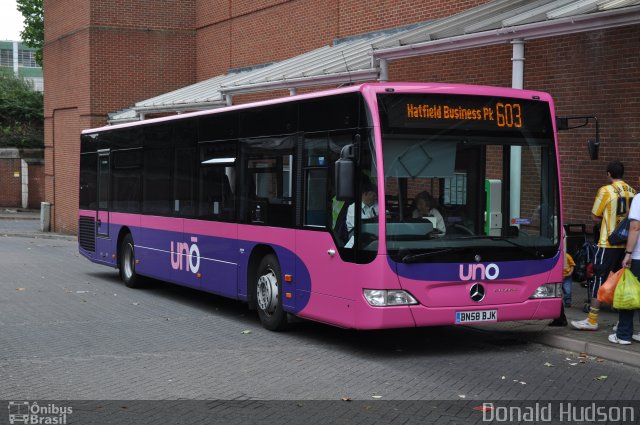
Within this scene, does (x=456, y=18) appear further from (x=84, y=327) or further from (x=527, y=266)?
(x=84, y=327)

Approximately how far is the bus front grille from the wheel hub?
7.39 m

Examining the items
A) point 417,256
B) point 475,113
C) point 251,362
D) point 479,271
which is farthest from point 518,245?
point 251,362

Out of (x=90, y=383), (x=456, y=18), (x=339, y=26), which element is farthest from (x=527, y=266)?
(x=339, y=26)

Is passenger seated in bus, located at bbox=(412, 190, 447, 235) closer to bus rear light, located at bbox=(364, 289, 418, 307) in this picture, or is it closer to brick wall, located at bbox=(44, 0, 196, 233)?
bus rear light, located at bbox=(364, 289, 418, 307)

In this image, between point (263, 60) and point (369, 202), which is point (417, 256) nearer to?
point (369, 202)

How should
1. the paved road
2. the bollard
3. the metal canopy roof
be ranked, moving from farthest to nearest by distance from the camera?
the bollard, the metal canopy roof, the paved road

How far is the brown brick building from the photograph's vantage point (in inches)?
563

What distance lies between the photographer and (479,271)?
30.7ft

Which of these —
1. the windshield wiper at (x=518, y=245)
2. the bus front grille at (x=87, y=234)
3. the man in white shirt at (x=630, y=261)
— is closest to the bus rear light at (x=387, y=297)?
the windshield wiper at (x=518, y=245)

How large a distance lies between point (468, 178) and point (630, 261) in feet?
6.23

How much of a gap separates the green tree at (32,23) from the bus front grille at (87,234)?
41494 mm

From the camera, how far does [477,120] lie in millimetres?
9500

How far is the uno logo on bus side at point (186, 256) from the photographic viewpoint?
13.1m

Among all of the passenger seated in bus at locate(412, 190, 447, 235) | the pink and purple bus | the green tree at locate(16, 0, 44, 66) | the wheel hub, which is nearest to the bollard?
the pink and purple bus
